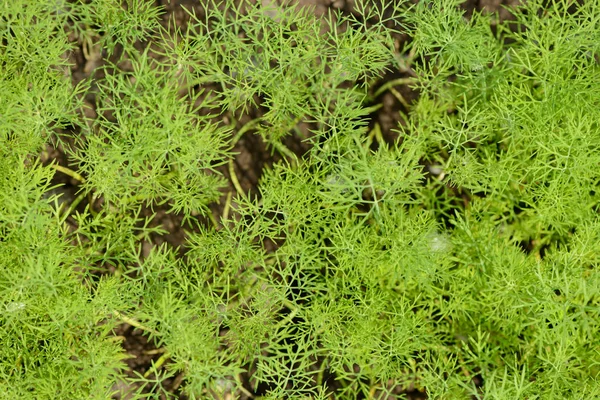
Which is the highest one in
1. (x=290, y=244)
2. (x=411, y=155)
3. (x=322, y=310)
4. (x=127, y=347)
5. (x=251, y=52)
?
(x=251, y=52)

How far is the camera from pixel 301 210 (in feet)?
5.29

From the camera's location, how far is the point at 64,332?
1.52 m

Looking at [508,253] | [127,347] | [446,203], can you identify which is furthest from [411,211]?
[127,347]

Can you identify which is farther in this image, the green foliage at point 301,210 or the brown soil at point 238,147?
the brown soil at point 238,147

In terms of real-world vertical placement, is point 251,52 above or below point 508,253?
above

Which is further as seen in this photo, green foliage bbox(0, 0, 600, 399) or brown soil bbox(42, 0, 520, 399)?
brown soil bbox(42, 0, 520, 399)

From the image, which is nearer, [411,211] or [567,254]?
[567,254]

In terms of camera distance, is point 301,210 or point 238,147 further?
point 238,147

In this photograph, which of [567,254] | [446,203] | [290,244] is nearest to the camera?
[567,254]

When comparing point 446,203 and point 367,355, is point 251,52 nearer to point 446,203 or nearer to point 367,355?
point 446,203

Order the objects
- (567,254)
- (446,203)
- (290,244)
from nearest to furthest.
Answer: (567,254), (290,244), (446,203)

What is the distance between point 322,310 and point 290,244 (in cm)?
20

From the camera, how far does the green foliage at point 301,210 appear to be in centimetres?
149

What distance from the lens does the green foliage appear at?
149 centimetres
